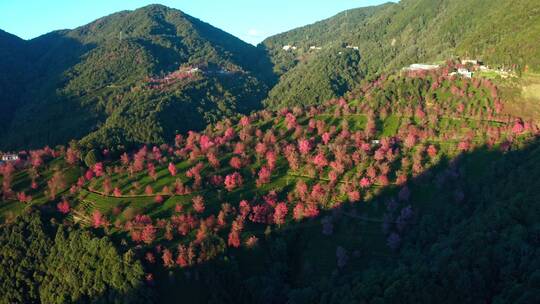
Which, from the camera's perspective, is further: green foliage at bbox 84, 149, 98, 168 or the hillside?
green foliage at bbox 84, 149, 98, 168

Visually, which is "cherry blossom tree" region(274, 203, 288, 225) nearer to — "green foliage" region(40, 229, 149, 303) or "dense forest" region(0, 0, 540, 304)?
"dense forest" region(0, 0, 540, 304)

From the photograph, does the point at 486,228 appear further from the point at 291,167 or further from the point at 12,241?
the point at 12,241

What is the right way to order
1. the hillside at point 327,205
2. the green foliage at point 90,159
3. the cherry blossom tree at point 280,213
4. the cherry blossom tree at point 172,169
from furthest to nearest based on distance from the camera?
1. the green foliage at point 90,159
2. the cherry blossom tree at point 172,169
3. the cherry blossom tree at point 280,213
4. the hillside at point 327,205

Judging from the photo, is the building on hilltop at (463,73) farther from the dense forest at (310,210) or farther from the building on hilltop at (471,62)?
the building on hilltop at (471,62)

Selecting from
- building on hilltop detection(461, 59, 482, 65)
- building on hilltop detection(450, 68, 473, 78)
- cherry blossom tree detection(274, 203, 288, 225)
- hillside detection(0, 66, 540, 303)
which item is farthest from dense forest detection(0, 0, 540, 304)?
building on hilltop detection(461, 59, 482, 65)

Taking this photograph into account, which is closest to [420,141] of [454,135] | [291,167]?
[454,135]

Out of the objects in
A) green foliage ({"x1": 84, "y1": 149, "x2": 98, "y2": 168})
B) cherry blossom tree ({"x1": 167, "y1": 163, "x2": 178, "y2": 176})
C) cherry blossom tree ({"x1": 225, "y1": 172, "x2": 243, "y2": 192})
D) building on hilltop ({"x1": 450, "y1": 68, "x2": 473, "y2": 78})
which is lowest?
cherry blossom tree ({"x1": 225, "y1": 172, "x2": 243, "y2": 192})

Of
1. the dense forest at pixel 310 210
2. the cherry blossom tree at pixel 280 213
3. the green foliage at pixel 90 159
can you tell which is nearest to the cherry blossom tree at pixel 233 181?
the dense forest at pixel 310 210

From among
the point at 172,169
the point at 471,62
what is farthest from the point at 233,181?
the point at 471,62

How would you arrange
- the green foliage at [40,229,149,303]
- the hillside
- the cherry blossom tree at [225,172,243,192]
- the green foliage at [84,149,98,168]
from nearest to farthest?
the hillside
the green foliage at [40,229,149,303]
the cherry blossom tree at [225,172,243,192]
the green foliage at [84,149,98,168]
